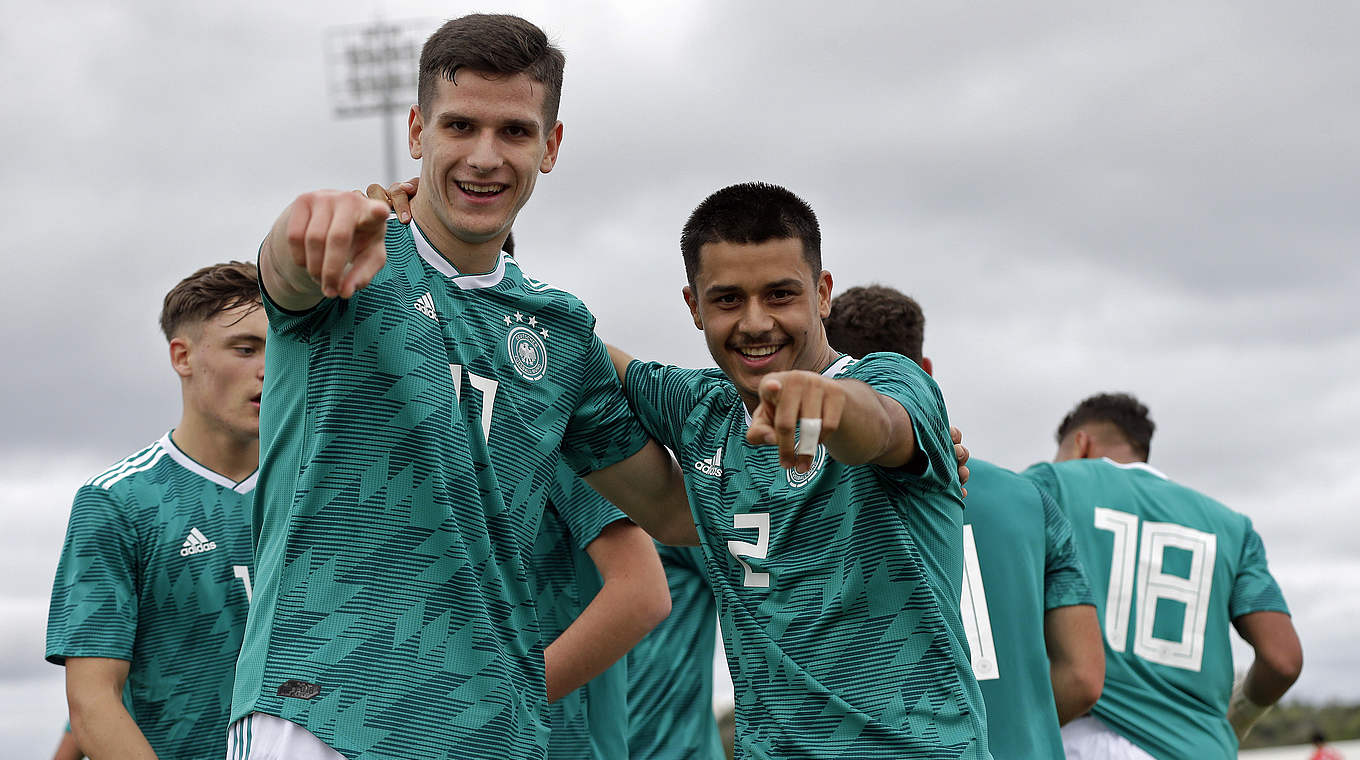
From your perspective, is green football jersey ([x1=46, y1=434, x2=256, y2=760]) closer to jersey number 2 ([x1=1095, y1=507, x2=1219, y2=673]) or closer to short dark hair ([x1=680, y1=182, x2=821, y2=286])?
short dark hair ([x1=680, y1=182, x2=821, y2=286])

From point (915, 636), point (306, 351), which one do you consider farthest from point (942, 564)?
point (306, 351)

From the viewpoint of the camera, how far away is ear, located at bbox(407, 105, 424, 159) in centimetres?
320

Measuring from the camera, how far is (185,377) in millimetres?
4777

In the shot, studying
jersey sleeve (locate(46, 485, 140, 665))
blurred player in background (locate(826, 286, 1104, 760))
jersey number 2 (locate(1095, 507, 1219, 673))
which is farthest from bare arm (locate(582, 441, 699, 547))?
jersey number 2 (locate(1095, 507, 1219, 673))

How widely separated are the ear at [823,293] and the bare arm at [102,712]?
2.23 m

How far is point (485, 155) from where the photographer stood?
2.98m

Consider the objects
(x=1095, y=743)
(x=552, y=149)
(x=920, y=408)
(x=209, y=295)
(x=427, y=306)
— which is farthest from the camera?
(x=1095, y=743)

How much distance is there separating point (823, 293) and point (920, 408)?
676 mm

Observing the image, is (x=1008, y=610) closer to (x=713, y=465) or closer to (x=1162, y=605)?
(x=713, y=465)

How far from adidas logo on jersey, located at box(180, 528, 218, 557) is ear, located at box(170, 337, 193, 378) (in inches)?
25.6

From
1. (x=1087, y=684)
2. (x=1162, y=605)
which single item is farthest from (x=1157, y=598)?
(x=1087, y=684)

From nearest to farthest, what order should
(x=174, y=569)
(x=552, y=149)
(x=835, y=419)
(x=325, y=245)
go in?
(x=325, y=245)
(x=835, y=419)
(x=552, y=149)
(x=174, y=569)

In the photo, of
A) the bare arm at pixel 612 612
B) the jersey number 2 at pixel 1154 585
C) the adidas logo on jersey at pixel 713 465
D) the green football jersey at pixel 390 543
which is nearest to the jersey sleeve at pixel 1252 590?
the jersey number 2 at pixel 1154 585

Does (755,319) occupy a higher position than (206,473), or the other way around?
(755,319)
